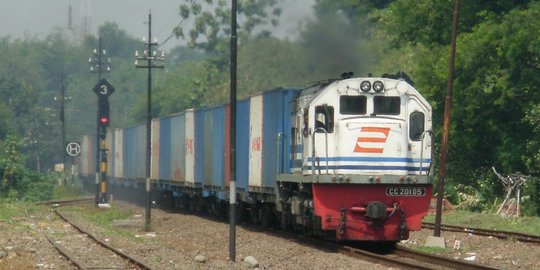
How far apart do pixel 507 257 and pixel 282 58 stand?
41992 millimetres

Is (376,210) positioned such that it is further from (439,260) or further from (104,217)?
(104,217)

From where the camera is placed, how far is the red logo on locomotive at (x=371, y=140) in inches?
832

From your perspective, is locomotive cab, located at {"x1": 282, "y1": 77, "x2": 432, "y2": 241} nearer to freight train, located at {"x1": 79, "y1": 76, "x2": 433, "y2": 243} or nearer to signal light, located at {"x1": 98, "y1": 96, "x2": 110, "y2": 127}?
freight train, located at {"x1": 79, "y1": 76, "x2": 433, "y2": 243}

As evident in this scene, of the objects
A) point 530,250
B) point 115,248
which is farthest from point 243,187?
point 530,250

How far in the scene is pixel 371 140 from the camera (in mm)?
21172

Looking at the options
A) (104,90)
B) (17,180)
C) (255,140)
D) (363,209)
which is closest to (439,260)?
(363,209)

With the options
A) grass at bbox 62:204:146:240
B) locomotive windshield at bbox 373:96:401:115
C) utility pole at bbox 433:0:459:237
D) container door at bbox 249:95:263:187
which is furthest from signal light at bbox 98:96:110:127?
locomotive windshield at bbox 373:96:401:115

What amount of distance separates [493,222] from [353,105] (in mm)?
11328

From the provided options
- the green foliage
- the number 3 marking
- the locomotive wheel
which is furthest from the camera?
the green foliage

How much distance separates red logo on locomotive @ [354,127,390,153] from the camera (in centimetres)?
2114

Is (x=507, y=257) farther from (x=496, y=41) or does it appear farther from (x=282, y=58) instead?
(x=282, y=58)

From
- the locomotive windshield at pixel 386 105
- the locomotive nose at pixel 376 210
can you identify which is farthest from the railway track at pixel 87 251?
the locomotive windshield at pixel 386 105

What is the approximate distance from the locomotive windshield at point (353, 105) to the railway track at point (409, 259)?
2786 mm

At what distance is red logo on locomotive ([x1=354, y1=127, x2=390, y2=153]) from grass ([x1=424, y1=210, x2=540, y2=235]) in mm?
7694
